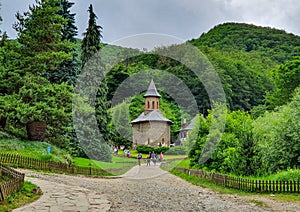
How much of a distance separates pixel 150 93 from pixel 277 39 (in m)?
60.3

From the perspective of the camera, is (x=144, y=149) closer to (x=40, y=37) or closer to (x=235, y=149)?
(x=40, y=37)

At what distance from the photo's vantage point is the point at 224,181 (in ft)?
58.0

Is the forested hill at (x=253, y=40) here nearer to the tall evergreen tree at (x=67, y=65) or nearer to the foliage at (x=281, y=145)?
the tall evergreen tree at (x=67, y=65)

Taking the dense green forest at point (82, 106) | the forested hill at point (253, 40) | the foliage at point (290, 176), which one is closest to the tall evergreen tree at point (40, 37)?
the dense green forest at point (82, 106)

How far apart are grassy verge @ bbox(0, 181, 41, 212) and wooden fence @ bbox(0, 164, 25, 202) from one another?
135 mm

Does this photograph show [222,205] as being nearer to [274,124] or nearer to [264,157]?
[264,157]

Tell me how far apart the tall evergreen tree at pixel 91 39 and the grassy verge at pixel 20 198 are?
2362cm

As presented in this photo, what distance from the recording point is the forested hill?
101625mm

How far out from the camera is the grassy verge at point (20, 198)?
29.9 ft

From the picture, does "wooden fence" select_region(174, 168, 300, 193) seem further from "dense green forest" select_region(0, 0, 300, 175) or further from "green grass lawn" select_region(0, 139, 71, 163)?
"green grass lawn" select_region(0, 139, 71, 163)

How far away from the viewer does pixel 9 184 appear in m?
10.1

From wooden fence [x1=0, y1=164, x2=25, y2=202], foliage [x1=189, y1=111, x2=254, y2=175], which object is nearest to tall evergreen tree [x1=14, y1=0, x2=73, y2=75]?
foliage [x1=189, y1=111, x2=254, y2=175]

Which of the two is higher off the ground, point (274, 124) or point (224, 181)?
point (274, 124)

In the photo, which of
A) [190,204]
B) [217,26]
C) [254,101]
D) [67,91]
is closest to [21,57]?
[67,91]
